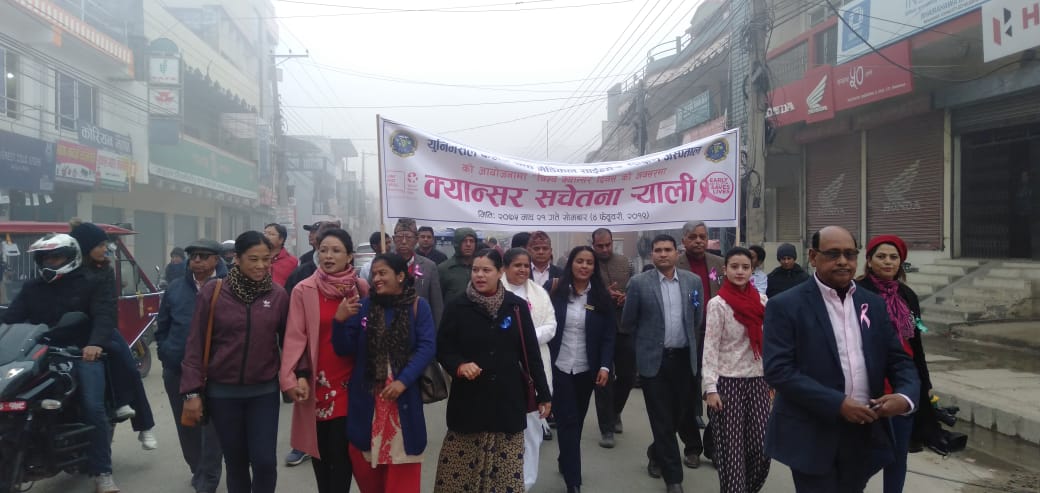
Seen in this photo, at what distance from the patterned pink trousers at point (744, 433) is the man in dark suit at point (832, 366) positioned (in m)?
1.11

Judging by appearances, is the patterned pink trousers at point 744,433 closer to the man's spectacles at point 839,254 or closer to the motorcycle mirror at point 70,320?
the man's spectacles at point 839,254

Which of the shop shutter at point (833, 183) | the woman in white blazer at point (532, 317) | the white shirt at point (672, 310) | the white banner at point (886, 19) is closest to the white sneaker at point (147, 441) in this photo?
the woman in white blazer at point (532, 317)

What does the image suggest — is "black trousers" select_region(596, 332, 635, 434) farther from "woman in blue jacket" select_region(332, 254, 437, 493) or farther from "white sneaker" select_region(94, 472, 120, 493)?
"white sneaker" select_region(94, 472, 120, 493)

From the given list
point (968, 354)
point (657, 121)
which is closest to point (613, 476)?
point (968, 354)

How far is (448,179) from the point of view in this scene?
5312 millimetres

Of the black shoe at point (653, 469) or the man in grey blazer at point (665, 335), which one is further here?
the black shoe at point (653, 469)

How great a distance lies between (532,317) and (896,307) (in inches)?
80.9

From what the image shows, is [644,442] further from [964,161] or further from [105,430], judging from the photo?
[964,161]

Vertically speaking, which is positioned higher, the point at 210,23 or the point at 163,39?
the point at 210,23

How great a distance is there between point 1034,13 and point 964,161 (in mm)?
3869

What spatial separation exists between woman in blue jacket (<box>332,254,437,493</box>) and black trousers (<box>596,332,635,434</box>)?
248cm

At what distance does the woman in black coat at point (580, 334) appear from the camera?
14.5ft

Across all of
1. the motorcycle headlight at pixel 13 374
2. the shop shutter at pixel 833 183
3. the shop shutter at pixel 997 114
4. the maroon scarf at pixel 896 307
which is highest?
the shop shutter at pixel 997 114

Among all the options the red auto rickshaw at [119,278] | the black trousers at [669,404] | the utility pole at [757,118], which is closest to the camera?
the black trousers at [669,404]
